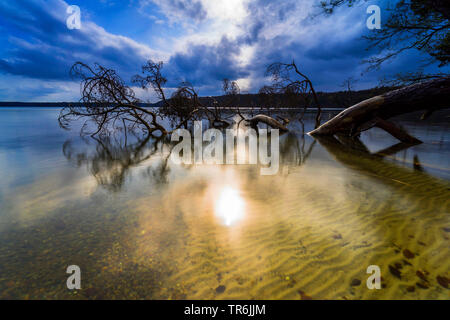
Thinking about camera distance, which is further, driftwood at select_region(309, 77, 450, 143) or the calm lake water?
driftwood at select_region(309, 77, 450, 143)

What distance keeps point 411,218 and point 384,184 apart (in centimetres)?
150

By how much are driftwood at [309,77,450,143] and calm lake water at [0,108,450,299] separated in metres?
4.93

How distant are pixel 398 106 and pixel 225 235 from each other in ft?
33.1

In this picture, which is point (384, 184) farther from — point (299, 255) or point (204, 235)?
point (204, 235)

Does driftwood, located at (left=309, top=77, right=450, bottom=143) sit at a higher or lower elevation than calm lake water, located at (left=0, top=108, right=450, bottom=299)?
higher

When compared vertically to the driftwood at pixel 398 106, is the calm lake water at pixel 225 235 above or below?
below

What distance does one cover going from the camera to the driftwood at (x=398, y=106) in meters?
6.98

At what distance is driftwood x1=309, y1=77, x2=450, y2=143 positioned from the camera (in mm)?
6977

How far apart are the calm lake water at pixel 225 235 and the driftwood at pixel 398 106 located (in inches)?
194

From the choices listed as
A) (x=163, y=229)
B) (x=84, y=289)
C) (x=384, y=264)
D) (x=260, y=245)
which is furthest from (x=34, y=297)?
(x=384, y=264)

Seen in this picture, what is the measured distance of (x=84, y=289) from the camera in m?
1.50

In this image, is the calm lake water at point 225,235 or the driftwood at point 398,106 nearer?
the calm lake water at point 225,235

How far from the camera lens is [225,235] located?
7.34 ft

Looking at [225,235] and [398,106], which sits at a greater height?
[398,106]
